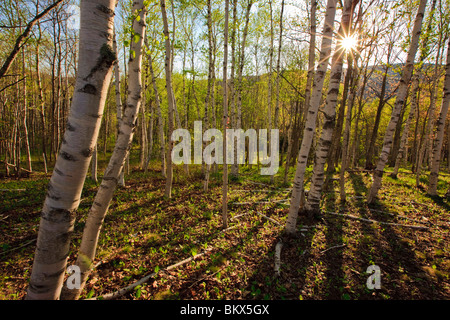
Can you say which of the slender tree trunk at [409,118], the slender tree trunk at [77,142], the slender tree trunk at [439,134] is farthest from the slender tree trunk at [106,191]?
the slender tree trunk at [409,118]

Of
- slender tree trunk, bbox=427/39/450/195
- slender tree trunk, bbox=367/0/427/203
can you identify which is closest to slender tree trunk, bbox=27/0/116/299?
slender tree trunk, bbox=367/0/427/203

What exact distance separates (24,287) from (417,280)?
6978 mm

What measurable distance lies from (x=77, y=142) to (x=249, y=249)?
419 cm

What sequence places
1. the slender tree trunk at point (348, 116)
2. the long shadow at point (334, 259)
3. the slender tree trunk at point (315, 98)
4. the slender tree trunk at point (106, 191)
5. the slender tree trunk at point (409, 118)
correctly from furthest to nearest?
Answer: 1. the slender tree trunk at point (409, 118)
2. the slender tree trunk at point (348, 116)
3. the slender tree trunk at point (315, 98)
4. the long shadow at point (334, 259)
5. the slender tree trunk at point (106, 191)

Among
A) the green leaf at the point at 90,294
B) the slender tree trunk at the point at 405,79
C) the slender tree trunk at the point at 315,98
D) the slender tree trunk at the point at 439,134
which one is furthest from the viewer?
the slender tree trunk at the point at 439,134

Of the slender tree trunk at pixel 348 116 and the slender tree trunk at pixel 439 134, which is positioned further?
the slender tree trunk at pixel 439 134

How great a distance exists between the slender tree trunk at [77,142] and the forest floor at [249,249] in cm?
190

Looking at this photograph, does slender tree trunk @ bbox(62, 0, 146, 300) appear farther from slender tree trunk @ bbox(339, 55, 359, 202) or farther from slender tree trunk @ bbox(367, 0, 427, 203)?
slender tree trunk @ bbox(367, 0, 427, 203)

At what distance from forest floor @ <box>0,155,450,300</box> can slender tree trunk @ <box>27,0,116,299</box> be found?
190cm

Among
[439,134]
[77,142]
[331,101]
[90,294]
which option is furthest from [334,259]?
[439,134]

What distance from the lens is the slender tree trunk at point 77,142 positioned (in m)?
1.50

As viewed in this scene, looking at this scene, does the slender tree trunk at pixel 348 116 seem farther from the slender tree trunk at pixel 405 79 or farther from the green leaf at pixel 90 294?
the green leaf at pixel 90 294

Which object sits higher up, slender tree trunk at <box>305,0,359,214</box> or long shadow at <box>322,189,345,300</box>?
slender tree trunk at <box>305,0,359,214</box>

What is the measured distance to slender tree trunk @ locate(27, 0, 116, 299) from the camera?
4.93 ft
